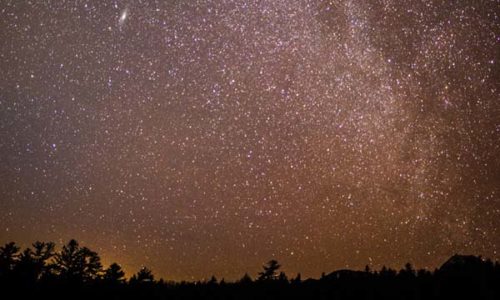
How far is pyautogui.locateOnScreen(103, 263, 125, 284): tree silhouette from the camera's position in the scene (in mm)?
14688

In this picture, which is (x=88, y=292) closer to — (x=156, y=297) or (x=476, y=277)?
(x=156, y=297)

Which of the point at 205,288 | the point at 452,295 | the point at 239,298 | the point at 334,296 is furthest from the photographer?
the point at 205,288

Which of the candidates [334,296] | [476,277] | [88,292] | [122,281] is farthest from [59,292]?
[476,277]

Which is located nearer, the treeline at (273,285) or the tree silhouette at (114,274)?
the treeline at (273,285)

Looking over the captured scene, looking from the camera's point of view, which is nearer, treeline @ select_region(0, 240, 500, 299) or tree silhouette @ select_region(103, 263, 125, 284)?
treeline @ select_region(0, 240, 500, 299)

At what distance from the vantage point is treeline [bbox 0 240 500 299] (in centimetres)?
1120

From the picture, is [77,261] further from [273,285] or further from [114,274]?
[273,285]

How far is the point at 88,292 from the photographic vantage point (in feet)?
44.2

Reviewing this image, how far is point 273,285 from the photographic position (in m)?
13.4

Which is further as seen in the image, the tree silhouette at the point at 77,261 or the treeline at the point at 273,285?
the tree silhouette at the point at 77,261

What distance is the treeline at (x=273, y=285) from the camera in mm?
11195

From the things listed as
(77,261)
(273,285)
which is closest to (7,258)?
(77,261)

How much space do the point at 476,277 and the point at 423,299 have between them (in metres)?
1.69

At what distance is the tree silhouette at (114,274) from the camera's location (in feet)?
48.2
